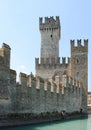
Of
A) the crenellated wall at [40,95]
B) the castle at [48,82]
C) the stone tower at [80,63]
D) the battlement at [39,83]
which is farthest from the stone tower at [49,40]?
the battlement at [39,83]

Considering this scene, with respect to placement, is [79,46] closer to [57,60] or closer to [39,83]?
[57,60]

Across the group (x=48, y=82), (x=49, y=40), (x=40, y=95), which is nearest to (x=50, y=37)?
(x=49, y=40)

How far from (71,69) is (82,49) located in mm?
2856

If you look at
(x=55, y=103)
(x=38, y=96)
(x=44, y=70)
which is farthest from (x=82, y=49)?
(x=38, y=96)

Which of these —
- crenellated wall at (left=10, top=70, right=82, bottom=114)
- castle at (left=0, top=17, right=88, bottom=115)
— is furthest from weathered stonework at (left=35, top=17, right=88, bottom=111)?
crenellated wall at (left=10, top=70, right=82, bottom=114)

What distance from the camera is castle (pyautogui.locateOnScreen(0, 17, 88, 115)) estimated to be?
1969 centimetres

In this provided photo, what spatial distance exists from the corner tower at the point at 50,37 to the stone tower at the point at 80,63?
20.7 feet

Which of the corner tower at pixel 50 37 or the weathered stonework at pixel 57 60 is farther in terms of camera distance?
the corner tower at pixel 50 37

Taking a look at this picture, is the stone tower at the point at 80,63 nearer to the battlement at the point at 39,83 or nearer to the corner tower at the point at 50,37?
the corner tower at the point at 50,37

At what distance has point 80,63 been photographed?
4231cm

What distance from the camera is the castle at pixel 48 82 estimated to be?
64.6ft

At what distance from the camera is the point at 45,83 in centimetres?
2600

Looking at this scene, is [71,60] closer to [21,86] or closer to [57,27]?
[57,27]

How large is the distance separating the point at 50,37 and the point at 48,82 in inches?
941
